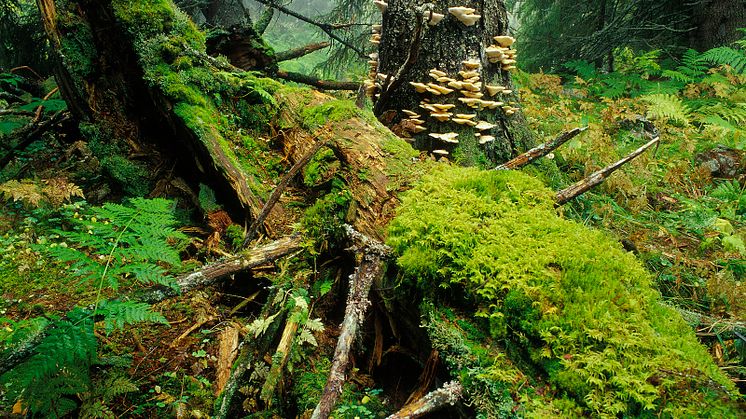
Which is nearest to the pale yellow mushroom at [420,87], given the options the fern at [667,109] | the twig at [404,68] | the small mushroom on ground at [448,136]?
the twig at [404,68]

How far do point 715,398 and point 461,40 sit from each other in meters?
3.77

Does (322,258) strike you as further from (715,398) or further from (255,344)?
(715,398)

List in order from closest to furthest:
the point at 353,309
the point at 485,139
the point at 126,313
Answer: the point at 126,313 < the point at 353,309 < the point at 485,139

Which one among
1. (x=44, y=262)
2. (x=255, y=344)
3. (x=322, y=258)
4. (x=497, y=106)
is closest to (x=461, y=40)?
(x=497, y=106)

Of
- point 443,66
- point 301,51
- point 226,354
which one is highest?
point 301,51

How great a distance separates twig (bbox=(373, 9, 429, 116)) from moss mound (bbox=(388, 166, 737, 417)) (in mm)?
1990

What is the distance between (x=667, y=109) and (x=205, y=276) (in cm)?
724

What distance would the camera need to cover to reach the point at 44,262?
127 inches

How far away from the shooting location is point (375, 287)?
238 cm

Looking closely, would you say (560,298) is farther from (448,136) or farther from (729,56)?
(729,56)

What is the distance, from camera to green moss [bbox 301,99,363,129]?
3.61 metres

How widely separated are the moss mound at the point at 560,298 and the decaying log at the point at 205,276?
0.84 m

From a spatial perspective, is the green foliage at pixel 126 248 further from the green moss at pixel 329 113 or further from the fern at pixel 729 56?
the fern at pixel 729 56

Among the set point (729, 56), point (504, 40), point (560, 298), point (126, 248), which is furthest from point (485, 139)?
point (729, 56)
